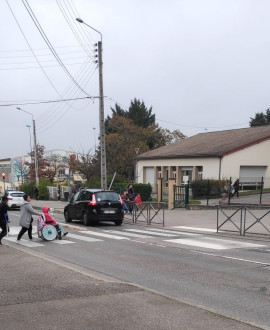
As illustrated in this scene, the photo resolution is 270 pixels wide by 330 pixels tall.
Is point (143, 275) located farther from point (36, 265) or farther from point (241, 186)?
point (241, 186)

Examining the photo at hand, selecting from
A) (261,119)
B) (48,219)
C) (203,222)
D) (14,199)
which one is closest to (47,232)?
(48,219)

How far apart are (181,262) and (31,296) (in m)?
4.35

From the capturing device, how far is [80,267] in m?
9.12

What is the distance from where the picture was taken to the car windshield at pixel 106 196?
60.5 ft

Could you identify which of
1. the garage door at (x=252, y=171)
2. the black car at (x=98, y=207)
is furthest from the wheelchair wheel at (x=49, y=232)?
the garage door at (x=252, y=171)

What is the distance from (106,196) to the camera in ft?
61.1

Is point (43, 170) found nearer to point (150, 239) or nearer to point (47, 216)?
point (47, 216)

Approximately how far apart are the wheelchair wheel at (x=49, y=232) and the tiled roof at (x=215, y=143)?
22934 mm

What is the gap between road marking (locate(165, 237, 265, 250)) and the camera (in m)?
12.4

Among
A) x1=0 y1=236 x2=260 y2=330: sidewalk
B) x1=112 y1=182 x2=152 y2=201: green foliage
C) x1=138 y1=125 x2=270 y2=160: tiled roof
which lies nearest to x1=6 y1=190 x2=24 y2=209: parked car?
x1=112 y1=182 x2=152 y2=201: green foliage

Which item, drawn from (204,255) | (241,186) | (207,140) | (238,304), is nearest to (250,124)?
(207,140)

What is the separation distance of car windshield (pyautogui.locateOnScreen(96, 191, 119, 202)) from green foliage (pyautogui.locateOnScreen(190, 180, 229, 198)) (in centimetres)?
1344

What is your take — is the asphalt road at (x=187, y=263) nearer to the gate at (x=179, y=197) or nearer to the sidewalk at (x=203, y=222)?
the sidewalk at (x=203, y=222)

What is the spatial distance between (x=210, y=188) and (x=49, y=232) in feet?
63.0
